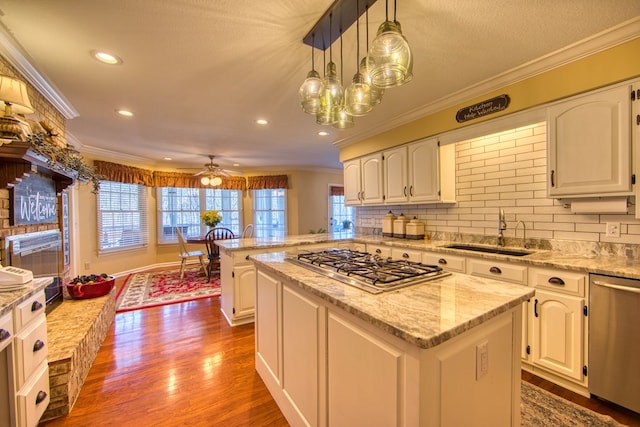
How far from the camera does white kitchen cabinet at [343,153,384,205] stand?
378 cm

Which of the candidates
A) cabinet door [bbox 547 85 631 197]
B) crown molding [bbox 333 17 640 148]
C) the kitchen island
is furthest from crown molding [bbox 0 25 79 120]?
cabinet door [bbox 547 85 631 197]

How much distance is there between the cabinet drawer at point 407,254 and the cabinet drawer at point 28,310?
292 centimetres

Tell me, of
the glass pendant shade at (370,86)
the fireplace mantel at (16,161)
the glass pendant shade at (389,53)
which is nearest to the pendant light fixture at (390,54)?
→ the glass pendant shade at (389,53)

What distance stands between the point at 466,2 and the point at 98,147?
18.7 feet

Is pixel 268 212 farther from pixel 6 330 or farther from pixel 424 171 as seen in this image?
pixel 6 330

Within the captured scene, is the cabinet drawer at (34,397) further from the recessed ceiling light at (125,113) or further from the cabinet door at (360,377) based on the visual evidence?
the recessed ceiling light at (125,113)

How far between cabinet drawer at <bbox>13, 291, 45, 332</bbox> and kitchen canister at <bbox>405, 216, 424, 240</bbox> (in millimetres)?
3326

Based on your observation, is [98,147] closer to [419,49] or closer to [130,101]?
[130,101]

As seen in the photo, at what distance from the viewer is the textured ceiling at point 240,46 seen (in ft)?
5.22

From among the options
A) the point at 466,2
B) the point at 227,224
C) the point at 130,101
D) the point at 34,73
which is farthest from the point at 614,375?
the point at 227,224

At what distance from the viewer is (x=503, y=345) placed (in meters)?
1.10

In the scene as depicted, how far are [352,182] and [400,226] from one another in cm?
111

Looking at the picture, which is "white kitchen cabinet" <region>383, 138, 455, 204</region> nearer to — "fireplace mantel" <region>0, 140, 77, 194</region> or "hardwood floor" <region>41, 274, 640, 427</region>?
"hardwood floor" <region>41, 274, 640, 427</region>

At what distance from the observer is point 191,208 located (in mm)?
6441
